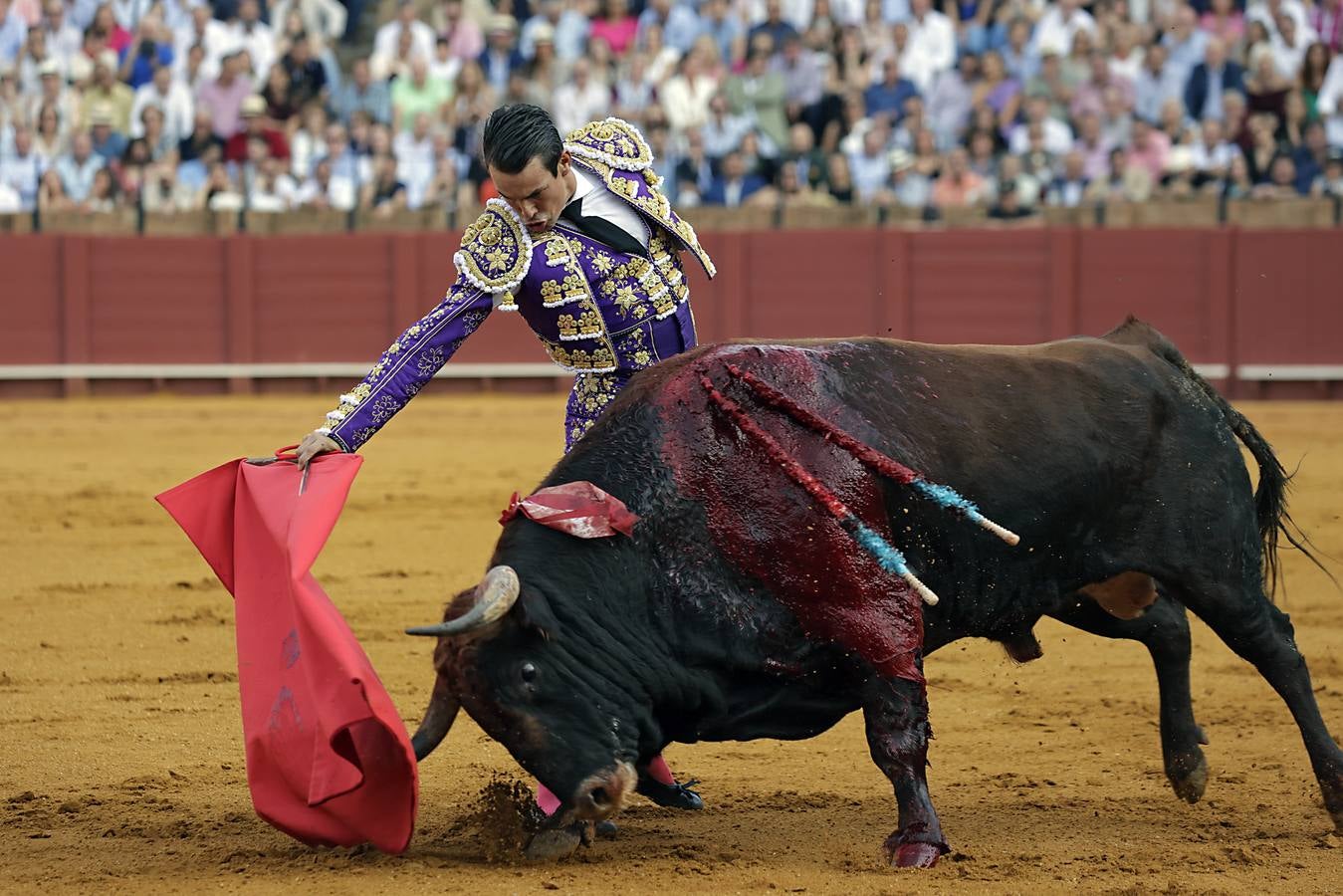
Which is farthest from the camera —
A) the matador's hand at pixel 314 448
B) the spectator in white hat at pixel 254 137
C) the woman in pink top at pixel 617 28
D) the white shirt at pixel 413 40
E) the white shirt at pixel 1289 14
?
the woman in pink top at pixel 617 28

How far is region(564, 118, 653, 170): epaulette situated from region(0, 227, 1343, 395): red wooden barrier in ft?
24.3

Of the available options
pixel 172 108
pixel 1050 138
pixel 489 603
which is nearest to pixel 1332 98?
pixel 1050 138

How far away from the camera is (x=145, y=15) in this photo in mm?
11555

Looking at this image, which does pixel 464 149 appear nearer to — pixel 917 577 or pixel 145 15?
pixel 145 15

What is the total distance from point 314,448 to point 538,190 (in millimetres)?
593

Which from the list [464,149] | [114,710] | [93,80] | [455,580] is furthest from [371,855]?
[93,80]

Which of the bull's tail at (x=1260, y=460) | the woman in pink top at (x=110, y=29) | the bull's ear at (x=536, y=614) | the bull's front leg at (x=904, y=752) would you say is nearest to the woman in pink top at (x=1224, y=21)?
the woman in pink top at (x=110, y=29)

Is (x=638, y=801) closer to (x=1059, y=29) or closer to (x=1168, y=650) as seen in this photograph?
(x=1168, y=650)

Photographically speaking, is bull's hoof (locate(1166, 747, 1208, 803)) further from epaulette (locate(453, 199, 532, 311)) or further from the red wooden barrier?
the red wooden barrier

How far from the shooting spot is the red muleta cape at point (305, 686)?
9.55 ft

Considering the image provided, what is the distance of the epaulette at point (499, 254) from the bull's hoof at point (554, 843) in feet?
3.03

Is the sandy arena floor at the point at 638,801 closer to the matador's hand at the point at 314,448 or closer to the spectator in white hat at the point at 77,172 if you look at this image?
the matador's hand at the point at 314,448

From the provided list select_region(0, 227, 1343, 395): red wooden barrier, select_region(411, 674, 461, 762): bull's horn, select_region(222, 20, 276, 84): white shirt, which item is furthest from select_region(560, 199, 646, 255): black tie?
select_region(222, 20, 276, 84): white shirt

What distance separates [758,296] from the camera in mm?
11438
